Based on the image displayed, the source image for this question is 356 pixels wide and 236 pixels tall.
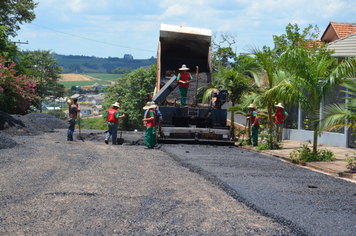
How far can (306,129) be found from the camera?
54.5ft

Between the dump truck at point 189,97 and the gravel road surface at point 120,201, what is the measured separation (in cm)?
414

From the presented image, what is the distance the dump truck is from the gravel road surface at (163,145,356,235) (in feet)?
9.67

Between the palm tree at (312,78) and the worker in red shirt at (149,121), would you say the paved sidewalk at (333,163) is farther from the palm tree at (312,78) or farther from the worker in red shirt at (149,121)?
the worker in red shirt at (149,121)

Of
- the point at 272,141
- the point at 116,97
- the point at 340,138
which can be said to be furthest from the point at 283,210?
the point at 116,97

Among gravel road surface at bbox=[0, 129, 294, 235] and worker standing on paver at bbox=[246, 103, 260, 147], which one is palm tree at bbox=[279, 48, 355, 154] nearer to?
worker standing on paver at bbox=[246, 103, 260, 147]

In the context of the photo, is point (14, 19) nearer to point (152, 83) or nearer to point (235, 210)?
point (152, 83)

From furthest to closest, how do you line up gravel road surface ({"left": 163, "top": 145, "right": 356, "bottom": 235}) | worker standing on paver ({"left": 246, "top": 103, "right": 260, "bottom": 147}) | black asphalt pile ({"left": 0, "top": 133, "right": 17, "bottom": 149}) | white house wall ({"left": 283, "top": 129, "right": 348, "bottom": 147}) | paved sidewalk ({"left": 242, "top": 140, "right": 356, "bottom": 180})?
worker standing on paver ({"left": 246, "top": 103, "right": 260, "bottom": 147}), white house wall ({"left": 283, "top": 129, "right": 348, "bottom": 147}), black asphalt pile ({"left": 0, "top": 133, "right": 17, "bottom": 149}), paved sidewalk ({"left": 242, "top": 140, "right": 356, "bottom": 180}), gravel road surface ({"left": 163, "top": 145, "right": 356, "bottom": 235})

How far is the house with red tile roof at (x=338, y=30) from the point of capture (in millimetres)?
34494

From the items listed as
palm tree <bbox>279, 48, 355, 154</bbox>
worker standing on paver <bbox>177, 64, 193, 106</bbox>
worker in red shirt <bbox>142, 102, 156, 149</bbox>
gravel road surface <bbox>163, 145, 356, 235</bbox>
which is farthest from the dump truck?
palm tree <bbox>279, 48, 355, 154</bbox>

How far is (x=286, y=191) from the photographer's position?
22.0ft

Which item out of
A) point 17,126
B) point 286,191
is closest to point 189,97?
point 17,126

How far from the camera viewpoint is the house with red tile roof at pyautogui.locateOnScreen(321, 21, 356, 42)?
34.5 metres

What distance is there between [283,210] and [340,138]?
9.75 metres

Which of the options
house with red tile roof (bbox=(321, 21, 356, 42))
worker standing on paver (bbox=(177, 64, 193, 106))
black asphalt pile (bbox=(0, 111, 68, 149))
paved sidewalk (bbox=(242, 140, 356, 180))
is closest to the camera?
paved sidewalk (bbox=(242, 140, 356, 180))
